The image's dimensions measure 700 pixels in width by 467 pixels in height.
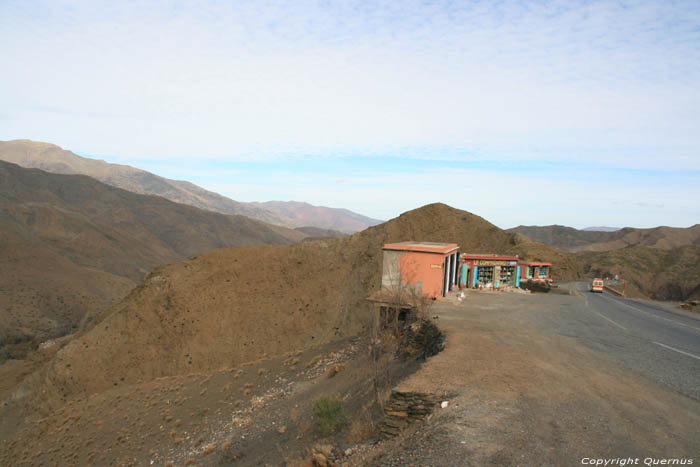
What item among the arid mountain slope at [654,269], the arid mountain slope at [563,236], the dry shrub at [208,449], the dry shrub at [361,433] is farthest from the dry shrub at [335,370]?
the arid mountain slope at [563,236]

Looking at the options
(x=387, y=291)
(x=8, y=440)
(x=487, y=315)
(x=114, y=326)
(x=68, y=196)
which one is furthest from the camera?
(x=68, y=196)

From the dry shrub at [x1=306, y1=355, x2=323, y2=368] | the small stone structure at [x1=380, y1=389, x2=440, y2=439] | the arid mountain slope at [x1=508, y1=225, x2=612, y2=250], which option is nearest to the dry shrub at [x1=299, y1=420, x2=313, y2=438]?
the small stone structure at [x1=380, y1=389, x2=440, y2=439]

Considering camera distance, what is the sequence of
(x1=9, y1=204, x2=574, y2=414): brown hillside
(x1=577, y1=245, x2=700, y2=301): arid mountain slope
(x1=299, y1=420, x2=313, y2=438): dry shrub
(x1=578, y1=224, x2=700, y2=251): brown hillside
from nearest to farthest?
(x1=299, y1=420, x2=313, y2=438): dry shrub < (x1=9, y1=204, x2=574, y2=414): brown hillside < (x1=577, y1=245, x2=700, y2=301): arid mountain slope < (x1=578, y1=224, x2=700, y2=251): brown hillside

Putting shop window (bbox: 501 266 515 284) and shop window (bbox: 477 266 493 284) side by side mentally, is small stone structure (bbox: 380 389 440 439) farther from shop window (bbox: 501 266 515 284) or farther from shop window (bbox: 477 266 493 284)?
shop window (bbox: 501 266 515 284)

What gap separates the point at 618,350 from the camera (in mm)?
11297

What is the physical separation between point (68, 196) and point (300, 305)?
92.6m

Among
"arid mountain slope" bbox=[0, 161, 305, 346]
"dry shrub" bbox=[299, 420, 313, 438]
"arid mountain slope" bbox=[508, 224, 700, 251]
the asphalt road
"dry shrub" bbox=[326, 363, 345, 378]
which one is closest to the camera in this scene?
the asphalt road

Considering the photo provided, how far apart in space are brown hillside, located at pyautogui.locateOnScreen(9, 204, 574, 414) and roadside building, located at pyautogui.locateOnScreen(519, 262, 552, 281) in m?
5.35

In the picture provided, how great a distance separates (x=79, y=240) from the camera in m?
64.6

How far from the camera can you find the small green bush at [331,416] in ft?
31.9

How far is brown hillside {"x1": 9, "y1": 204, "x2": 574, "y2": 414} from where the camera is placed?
909 inches

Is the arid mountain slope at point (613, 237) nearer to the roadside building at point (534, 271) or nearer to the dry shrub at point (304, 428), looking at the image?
the roadside building at point (534, 271)

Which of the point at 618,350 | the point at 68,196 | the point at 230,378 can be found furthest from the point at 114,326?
the point at 68,196

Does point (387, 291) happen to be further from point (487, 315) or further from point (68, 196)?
point (68, 196)
